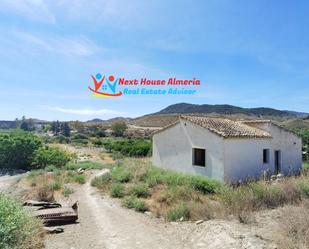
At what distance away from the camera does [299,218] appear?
615 centimetres

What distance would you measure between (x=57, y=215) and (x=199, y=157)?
36.3ft

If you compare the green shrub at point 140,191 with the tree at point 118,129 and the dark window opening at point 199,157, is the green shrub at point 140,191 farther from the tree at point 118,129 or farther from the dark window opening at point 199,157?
the tree at point 118,129

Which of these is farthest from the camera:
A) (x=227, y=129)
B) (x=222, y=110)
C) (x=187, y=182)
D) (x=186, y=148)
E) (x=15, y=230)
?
(x=222, y=110)

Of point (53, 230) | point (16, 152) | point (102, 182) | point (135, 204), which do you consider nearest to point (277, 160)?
point (102, 182)

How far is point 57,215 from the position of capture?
8547 millimetres

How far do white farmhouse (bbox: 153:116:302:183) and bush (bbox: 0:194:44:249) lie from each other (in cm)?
1120

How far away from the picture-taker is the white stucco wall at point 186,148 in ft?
53.1

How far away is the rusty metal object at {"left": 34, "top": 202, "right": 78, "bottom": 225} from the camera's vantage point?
827cm

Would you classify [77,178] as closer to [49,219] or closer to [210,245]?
[49,219]

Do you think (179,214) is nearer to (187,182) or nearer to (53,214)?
(53,214)

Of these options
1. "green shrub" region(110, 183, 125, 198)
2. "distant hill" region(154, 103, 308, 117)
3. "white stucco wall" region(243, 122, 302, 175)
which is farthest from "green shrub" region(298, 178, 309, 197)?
"distant hill" region(154, 103, 308, 117)

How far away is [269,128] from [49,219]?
15039mm

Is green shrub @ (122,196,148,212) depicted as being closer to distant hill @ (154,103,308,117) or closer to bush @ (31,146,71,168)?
bush @ (31,146,71,168)

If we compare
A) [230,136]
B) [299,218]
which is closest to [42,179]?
[230,136]
